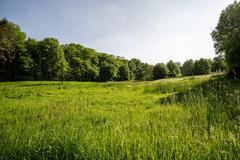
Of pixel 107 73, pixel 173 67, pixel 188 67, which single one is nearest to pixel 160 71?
pixel 188 67

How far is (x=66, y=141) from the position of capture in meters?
4.19

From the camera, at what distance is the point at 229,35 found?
32.0m

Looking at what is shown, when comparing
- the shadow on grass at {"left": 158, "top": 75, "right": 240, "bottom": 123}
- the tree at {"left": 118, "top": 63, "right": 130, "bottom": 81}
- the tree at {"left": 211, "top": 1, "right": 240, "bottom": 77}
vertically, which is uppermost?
the tree at {"left": 211, "top": 1, "right": 240, "bottom": 77}

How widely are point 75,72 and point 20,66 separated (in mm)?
21756

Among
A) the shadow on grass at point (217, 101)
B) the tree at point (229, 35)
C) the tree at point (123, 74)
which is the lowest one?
the shadow on grass at point (217, 101)

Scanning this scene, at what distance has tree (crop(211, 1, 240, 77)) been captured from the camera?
93.7 feet

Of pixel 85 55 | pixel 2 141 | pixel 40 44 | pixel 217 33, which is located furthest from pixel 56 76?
pixel 2 141

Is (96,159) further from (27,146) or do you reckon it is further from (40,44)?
(40,44)

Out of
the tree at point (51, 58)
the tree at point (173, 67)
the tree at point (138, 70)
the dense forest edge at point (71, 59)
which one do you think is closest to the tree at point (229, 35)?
the dense forest edge at point (71, 59)

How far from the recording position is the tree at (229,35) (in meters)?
28.5

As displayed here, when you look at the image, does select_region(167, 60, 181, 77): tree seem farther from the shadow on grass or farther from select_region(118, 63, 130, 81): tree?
the shadow on grass

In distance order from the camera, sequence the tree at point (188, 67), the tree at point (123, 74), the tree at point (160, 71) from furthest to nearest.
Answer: the tree at point (160, 71), the tree at point (123, 74), the tree at point (188, 67)

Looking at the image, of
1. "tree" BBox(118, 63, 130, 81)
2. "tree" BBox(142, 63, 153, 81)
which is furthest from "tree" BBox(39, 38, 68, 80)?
"tree" BBox(142, 63, 153, 81)

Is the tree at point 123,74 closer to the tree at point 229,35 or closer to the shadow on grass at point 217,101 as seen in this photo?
the tree at point 229,35
